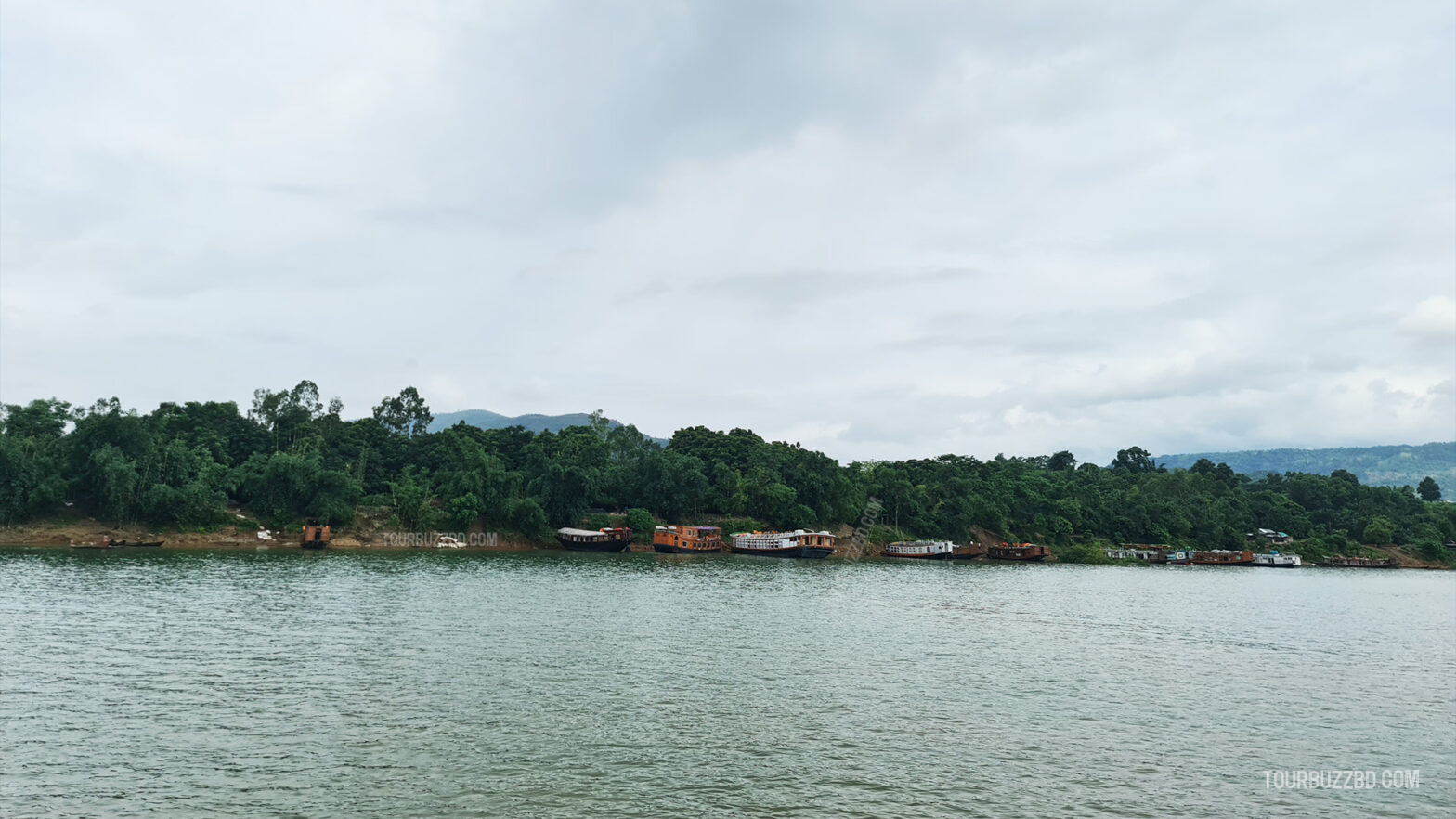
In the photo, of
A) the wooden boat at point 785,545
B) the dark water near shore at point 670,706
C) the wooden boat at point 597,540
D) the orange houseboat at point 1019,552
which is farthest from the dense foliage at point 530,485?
the dark water near shore at point 670,706

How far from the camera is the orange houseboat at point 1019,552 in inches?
5733

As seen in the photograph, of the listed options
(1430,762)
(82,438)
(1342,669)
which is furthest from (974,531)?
(82,438)

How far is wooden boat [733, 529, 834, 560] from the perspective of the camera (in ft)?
427

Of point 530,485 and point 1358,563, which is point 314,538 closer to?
point 530,485

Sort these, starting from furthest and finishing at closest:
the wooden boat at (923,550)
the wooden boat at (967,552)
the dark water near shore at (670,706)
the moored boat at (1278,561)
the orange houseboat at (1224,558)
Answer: the orange houseboat at (1224,558)
the moored boat at (1278,561)
the wooden boat at (967,552)
the wooden boat at (923,550)
the dark water near shore at (670,706)

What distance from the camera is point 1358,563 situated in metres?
173

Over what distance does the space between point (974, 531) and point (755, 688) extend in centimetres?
13981

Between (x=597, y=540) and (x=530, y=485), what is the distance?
16347mm

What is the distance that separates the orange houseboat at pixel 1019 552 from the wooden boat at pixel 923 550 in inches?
434

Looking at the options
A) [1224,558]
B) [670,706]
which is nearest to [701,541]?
[670,706]

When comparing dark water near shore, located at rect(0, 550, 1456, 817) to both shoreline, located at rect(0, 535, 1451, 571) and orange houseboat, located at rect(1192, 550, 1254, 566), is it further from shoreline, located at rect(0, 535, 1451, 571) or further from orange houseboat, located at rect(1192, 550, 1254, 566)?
orange houseboat, located at rect(1192, 550, 1254, 566)

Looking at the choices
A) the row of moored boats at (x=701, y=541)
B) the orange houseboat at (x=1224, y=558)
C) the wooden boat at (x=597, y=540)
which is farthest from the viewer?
the orange houseboat at (x=1224, y=558)

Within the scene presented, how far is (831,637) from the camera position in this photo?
50000mm

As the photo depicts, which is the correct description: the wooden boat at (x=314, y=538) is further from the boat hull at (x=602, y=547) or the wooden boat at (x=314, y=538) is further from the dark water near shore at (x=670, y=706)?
the dark water near shore at (x=670, y=706)
